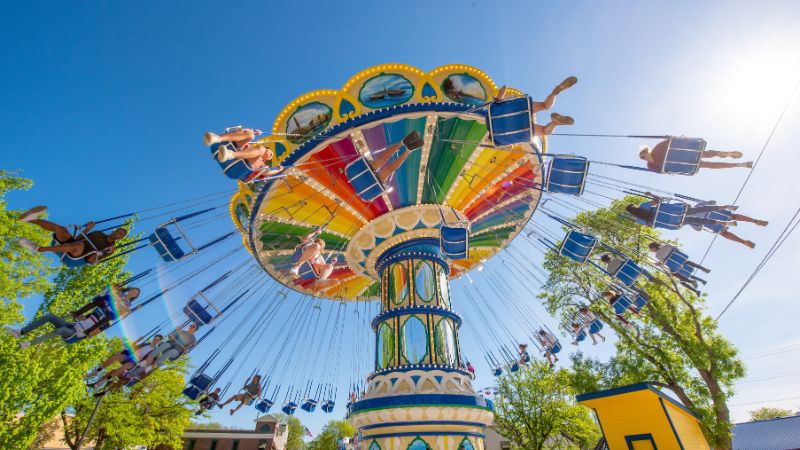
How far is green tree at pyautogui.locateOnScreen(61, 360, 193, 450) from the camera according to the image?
55.9 ft

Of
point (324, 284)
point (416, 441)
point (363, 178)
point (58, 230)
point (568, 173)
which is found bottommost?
point (416, 441)

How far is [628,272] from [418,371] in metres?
6.00

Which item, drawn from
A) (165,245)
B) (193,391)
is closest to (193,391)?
(193,391)

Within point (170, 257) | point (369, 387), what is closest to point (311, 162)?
point (170, 257)

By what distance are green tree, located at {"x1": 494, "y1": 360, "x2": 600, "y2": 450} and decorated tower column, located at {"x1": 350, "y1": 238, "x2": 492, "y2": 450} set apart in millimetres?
15280

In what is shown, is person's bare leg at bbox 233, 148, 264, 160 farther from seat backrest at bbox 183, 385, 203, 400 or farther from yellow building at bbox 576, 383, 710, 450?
yellow building at bbox 576, 383, 710, 450

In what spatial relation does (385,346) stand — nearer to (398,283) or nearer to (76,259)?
(398,283)

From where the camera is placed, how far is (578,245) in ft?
31.5

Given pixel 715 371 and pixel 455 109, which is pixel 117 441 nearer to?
pixel 455 109

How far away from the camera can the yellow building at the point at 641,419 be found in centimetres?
1108

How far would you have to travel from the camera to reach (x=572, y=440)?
76.6 ft

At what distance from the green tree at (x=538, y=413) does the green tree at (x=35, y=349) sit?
2103 cm

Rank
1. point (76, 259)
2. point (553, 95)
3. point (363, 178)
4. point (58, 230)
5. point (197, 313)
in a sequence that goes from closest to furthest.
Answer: point (553, 95)
point (363, 178)
point (58, 230)
point (76, 259)
point (197, 313)

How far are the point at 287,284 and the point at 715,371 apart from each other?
50.5 feet
